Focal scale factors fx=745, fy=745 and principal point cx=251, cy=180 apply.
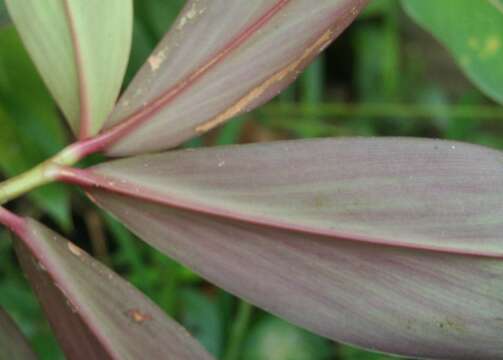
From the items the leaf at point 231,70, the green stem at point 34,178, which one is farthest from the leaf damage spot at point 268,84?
the green stem at point 34,178

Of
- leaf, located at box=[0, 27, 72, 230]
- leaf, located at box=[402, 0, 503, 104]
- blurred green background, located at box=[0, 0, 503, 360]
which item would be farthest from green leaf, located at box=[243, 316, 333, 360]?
leaf, located at box=[402, 0, 503, 104]

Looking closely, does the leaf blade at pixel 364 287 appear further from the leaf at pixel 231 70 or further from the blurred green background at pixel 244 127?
the blurred green background at pixel 244 127

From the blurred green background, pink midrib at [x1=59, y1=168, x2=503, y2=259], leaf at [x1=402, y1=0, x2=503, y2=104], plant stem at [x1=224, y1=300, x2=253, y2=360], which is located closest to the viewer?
pink midrib at [x1=59, y1=168, x2=503, y2=259]

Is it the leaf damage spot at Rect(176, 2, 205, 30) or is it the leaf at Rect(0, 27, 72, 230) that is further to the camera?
the leaf at Rect(0, 27, 72, 230)

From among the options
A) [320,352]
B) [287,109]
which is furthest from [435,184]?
[287,109]

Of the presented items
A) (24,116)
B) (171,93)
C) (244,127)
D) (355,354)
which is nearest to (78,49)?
(171,93)

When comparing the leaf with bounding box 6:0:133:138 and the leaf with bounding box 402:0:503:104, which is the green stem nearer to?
the leaf with bounding box 6:0:133:138

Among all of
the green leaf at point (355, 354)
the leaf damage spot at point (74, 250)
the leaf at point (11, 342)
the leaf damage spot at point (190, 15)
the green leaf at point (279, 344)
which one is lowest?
the green leaf at point (355, 354)

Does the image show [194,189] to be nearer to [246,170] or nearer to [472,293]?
[246,170]
